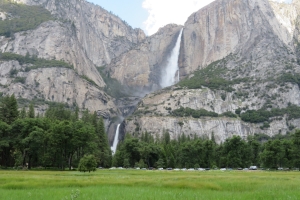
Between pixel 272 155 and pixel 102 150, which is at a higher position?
pixel 102 150

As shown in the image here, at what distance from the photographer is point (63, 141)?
229 feet

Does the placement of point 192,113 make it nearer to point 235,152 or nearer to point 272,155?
point 235,152

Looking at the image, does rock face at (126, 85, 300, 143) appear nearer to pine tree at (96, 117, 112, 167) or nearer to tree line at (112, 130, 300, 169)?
tree line at (112, 130, 300, 169)

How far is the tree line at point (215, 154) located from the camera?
84375 millimetres

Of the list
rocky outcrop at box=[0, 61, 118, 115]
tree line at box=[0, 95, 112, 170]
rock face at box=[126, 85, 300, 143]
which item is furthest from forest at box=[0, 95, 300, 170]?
rocky outcrop at box=[0, 61, 118, 115]

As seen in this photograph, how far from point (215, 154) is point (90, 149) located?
44.9 metres

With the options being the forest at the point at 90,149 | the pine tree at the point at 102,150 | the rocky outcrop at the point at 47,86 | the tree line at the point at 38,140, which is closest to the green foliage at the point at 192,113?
the rocky outcrop at the point at 47,86

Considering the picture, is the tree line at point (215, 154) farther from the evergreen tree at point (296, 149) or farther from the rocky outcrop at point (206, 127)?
the rocky outcrop at point (206, 127)

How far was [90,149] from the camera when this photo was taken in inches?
3100

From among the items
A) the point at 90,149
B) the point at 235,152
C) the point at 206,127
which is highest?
the point at 206,127

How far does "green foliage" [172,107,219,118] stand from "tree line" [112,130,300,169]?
186 feet

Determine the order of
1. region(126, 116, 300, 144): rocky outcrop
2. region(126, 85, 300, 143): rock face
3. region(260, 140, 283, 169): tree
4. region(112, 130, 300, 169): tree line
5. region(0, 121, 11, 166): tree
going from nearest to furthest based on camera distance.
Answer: region(0, 121, 11, 166): tree, region(260, 140, 283, 169): tree, region(112, 130, 300, 169): tree line, region(126, 116, 300, 144): rocky outcrop, region(126, 85, 300, 143): rock face

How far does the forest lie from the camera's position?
68750 mm

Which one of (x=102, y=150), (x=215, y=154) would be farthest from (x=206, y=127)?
(x=102, y=150)
